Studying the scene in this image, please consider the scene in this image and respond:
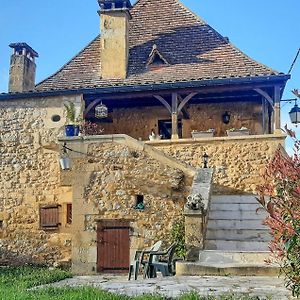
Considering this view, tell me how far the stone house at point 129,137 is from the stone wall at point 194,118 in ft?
0.11

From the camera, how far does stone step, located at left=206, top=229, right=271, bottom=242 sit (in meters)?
9.29

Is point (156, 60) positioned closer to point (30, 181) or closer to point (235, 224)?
point (30, 181)

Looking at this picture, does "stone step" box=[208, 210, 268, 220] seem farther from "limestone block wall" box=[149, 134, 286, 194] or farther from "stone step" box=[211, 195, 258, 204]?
"limestone block wall" box=[149, 134, 286, 194]

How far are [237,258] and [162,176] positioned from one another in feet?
10.6

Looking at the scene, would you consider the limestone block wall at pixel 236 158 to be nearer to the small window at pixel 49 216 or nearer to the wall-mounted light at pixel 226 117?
the wall-mounted light at pixel 226 117

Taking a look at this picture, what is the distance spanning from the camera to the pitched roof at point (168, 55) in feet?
47.9

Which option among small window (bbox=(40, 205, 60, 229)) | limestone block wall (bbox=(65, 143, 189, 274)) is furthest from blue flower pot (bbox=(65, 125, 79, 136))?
small window (bbox=(40, 205, 60, 229))

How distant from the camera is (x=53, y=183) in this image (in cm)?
1329

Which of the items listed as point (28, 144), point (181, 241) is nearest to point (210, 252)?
point (181, 241)

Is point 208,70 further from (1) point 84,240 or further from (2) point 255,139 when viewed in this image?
(1) point 84,240

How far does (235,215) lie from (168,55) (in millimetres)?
7141

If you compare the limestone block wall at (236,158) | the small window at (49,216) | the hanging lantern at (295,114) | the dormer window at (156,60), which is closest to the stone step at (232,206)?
the limestone block wall at (236,158)

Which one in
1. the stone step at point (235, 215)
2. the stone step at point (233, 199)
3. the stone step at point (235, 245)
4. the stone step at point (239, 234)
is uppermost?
the stone step at point (233, 199)

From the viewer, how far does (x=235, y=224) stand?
9.77 meters
